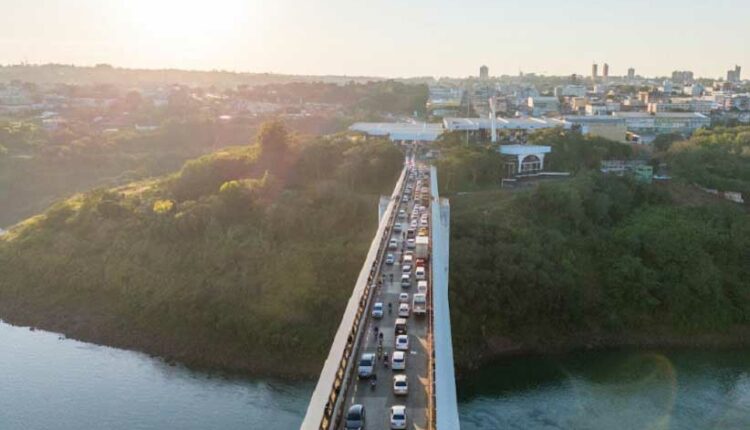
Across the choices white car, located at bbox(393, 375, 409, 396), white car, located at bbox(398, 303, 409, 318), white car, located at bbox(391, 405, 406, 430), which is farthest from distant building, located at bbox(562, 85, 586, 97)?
white car, located at bbox(391, 405, 406, 430)

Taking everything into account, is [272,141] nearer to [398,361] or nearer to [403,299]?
[403,299]

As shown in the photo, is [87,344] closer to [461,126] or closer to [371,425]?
[371,425]

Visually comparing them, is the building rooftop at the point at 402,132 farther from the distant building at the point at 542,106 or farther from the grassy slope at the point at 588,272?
the distant building at the point at 542,106

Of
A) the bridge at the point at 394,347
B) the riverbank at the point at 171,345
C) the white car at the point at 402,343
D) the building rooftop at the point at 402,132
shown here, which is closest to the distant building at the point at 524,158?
the building rooftop at the point at 402,132

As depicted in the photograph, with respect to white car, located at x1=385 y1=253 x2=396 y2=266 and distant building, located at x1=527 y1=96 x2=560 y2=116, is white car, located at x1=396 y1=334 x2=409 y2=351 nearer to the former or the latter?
white car, located at x1=385 y1=253 x2=396 y2=266

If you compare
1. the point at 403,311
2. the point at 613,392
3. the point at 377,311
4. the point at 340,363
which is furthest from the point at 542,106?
the point at 340,363

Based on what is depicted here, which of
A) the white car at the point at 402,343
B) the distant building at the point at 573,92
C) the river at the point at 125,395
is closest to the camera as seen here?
the white car at the point at 402,343

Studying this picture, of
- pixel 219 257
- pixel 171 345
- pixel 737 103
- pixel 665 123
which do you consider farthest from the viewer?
pixel 737 103
